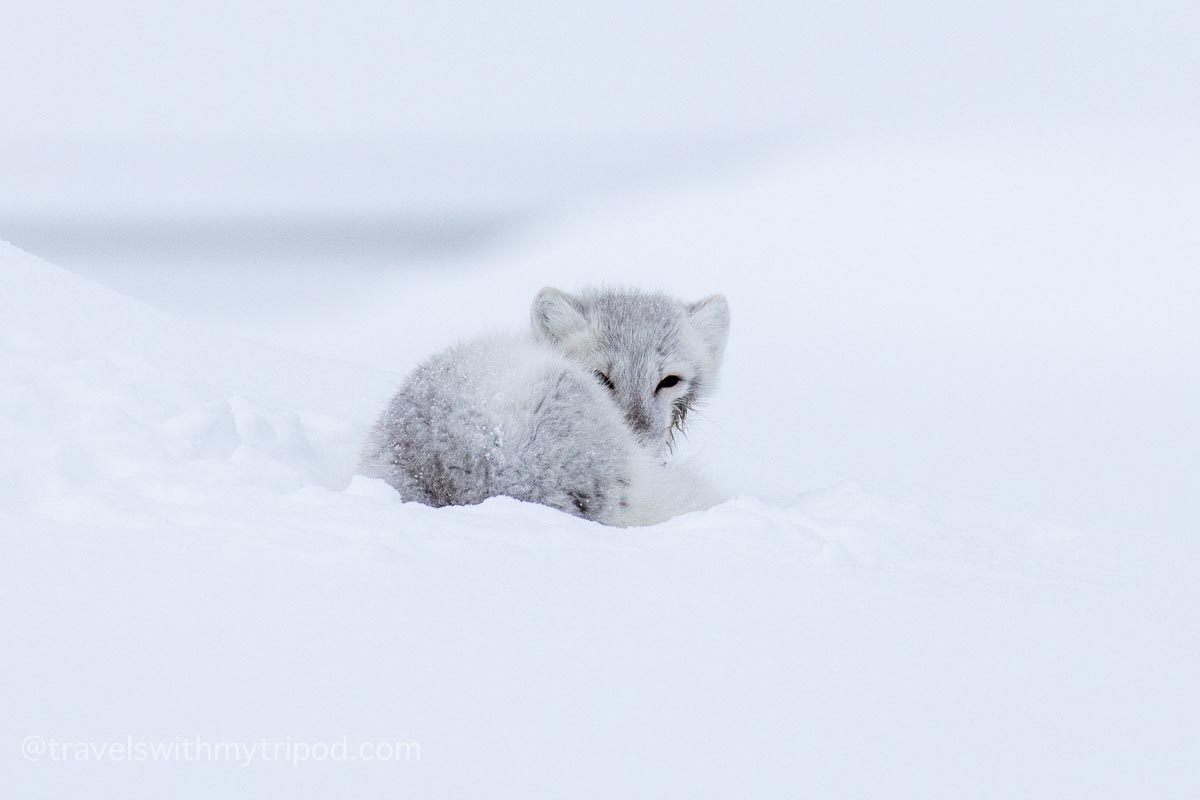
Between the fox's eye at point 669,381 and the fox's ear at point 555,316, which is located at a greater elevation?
the fox's ear at point 555,316

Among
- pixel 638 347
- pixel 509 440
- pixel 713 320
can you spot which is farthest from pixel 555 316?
pixel 509 440

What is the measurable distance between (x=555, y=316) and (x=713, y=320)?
0.52m

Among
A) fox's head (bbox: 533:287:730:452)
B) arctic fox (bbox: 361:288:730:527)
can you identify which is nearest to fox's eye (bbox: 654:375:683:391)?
fox's head (bbox: 533:287:730:452)

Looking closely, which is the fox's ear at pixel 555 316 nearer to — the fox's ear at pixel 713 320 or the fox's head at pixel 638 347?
the fox's head at pixel 638 347

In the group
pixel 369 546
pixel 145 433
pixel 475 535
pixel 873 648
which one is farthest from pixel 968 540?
pixel 145 433

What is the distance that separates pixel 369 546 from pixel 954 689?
95 centimetres

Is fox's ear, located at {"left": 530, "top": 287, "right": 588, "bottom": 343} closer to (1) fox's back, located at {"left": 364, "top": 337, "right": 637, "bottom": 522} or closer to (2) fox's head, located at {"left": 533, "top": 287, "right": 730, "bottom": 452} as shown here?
(2) fox's head, located at {"left": 533, "top": 287, "right": 730, "bottom": 452}

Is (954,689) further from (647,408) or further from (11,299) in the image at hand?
(11,299)

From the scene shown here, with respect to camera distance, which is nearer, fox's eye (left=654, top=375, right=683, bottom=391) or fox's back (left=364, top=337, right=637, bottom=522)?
fox's back (left=364, top=337, right=637, bottom=522)

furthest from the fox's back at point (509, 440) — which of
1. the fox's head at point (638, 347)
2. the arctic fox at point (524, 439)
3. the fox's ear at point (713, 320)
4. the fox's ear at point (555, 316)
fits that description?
the fox's ear at point (713, 320)

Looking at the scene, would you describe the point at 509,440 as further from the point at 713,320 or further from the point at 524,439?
the point at 713,320

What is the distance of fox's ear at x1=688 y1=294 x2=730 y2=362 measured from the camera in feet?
10.3

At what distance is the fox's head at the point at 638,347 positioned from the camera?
278 cm

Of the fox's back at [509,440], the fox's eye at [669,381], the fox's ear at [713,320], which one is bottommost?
the fox's back at [509,440]
